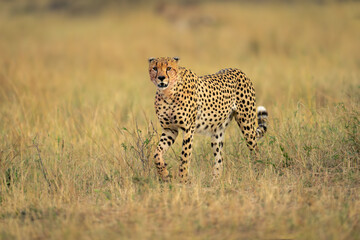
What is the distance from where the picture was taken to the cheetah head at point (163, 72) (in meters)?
3.96

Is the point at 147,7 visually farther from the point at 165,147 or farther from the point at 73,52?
the point at 165,147

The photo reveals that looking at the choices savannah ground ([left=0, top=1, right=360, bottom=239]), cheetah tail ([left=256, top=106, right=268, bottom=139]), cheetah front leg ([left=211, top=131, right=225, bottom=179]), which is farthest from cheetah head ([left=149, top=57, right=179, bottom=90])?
cheetah tail ([left=256, top=106, right=268, bottom=139])

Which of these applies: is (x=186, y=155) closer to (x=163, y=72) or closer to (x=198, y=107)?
(x=198, y=107)

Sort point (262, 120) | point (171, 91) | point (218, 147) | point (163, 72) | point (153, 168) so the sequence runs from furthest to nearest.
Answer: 1. point (262, 120)
2. point (218, 147)
3. point (153, 168)
4. point (171, 91)
5. point (163, 72)

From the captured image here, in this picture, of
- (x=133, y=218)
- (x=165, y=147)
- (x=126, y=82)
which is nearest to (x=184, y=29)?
(x=126, y=82)

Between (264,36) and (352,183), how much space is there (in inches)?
359

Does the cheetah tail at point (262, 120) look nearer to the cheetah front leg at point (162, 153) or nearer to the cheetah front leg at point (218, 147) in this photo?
the cheetah front leg at point (218, 147)

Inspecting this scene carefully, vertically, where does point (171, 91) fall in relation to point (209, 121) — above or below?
above

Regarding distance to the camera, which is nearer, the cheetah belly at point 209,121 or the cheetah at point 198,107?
the cheetah at point 198,107

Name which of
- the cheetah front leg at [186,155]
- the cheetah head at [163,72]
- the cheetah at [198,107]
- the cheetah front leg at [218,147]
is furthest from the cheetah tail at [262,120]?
the cheetah head at [163,72]

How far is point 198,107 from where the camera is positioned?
4.42 meters

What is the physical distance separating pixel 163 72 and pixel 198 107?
23.4 inches

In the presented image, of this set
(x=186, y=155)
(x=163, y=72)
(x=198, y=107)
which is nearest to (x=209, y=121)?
(x=198, y=107)

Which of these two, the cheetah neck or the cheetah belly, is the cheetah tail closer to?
the cheetah belly
